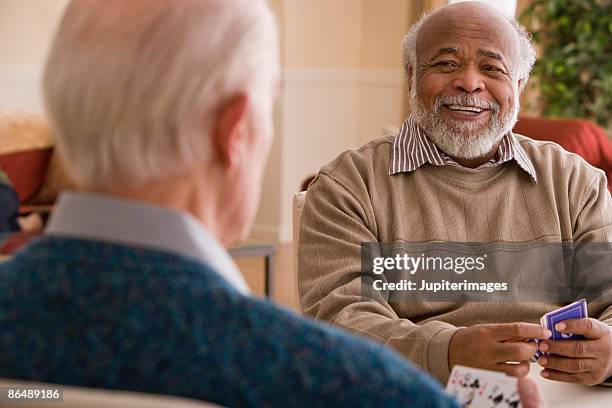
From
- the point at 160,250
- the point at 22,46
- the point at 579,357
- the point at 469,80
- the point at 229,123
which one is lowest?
the point at 579,357

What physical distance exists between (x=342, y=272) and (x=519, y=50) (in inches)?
26.4

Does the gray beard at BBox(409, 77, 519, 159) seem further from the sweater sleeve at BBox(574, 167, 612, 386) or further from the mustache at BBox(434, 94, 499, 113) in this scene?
the sweater sleeve at BBox(574, 167, 612, 386)

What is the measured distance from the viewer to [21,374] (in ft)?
2.24

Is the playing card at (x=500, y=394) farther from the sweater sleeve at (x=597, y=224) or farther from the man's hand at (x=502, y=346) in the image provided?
the sweater sleeve at (x=597, y=224)

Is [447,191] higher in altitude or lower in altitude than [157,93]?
lower

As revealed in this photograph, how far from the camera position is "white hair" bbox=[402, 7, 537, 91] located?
192 cm

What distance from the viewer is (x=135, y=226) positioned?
28.0 inches

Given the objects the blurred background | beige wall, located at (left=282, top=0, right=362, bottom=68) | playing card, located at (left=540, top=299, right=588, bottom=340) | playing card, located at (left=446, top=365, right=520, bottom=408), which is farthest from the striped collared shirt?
beige wall, located at (left=282, top=0, right=362, bottom=68)

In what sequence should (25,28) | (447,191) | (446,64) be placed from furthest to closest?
(25,28), (446,64), (447,191)

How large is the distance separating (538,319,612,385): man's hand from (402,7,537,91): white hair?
70 centimetres

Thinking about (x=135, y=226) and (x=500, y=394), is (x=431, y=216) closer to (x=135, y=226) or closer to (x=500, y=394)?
(x=500, y=394)

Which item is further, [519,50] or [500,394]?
[519,50]

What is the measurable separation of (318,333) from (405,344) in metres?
0.81

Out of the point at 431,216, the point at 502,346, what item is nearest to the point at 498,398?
the point at 502,346
